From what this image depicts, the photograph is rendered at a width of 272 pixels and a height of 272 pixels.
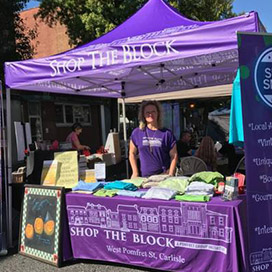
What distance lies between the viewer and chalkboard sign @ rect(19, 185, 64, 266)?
12.1ft

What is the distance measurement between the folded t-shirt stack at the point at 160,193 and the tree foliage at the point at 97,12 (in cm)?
1067

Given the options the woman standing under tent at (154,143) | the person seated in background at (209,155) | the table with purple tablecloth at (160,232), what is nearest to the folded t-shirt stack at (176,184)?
the table with purple tablecloth at (160,232)

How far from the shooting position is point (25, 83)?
4.22 m

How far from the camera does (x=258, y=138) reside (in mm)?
2768

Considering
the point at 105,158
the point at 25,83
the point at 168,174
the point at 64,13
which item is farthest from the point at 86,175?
the point at 64,13

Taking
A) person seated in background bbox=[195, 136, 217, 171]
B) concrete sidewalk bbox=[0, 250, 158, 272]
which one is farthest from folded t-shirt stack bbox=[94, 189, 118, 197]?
person seated in background bbox=[195, 136, 217, 171]

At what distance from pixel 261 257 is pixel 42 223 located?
7.71ft

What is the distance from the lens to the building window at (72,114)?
18.7 m

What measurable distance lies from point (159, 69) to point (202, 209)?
3.23 metres

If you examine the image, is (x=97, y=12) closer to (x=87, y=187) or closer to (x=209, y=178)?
(x=87, y=187)

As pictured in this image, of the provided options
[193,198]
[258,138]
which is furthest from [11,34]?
[258,138]

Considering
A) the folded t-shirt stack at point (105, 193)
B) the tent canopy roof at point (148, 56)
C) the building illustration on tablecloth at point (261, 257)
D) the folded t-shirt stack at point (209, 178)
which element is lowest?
the building illustration on tablecloth at point (261, 257)

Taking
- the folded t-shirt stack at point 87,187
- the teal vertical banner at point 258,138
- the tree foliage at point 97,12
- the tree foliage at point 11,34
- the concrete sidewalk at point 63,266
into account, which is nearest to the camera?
the teal vertical banner at point 258,138

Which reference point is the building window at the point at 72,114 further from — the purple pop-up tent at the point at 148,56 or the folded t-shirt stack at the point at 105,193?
the folded t-shirt stack at the point at 105,193
